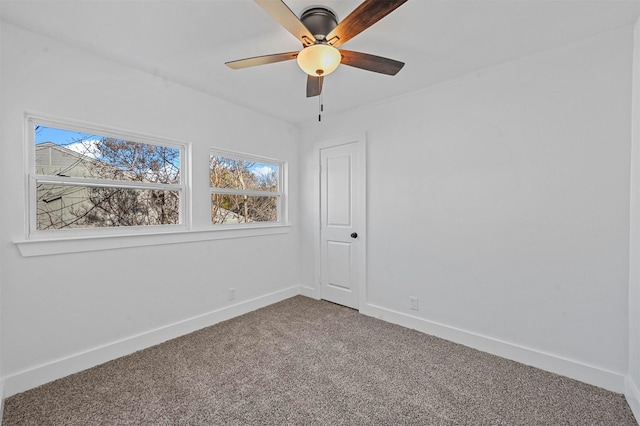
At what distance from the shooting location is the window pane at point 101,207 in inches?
83.2

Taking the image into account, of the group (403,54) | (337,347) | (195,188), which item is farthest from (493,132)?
(195,188)

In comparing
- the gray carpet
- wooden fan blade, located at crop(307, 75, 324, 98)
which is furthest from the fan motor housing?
the gray carpet

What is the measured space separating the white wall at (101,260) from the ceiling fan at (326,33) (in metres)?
1.18

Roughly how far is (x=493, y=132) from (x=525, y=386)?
6.37 ft

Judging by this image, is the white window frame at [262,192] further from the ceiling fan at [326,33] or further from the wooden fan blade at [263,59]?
the ceiling fan at [326,33]

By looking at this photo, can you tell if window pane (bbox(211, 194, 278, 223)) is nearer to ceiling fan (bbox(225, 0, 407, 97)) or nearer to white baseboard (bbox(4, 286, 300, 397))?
white baseboard (bbox(4, 286, 300, 397))

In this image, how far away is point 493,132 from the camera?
7.93 ft

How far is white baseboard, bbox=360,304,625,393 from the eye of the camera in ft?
6.42

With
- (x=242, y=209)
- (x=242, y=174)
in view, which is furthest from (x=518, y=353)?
(x=242, y=174)

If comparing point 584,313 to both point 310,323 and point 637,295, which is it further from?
point 310,323

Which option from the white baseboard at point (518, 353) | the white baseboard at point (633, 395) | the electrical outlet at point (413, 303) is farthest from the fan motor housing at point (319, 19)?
the white baseboard at point (633, 395)

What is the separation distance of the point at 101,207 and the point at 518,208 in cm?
343

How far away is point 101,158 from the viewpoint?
7.77 ft

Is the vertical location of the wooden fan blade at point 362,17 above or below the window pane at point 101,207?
above
